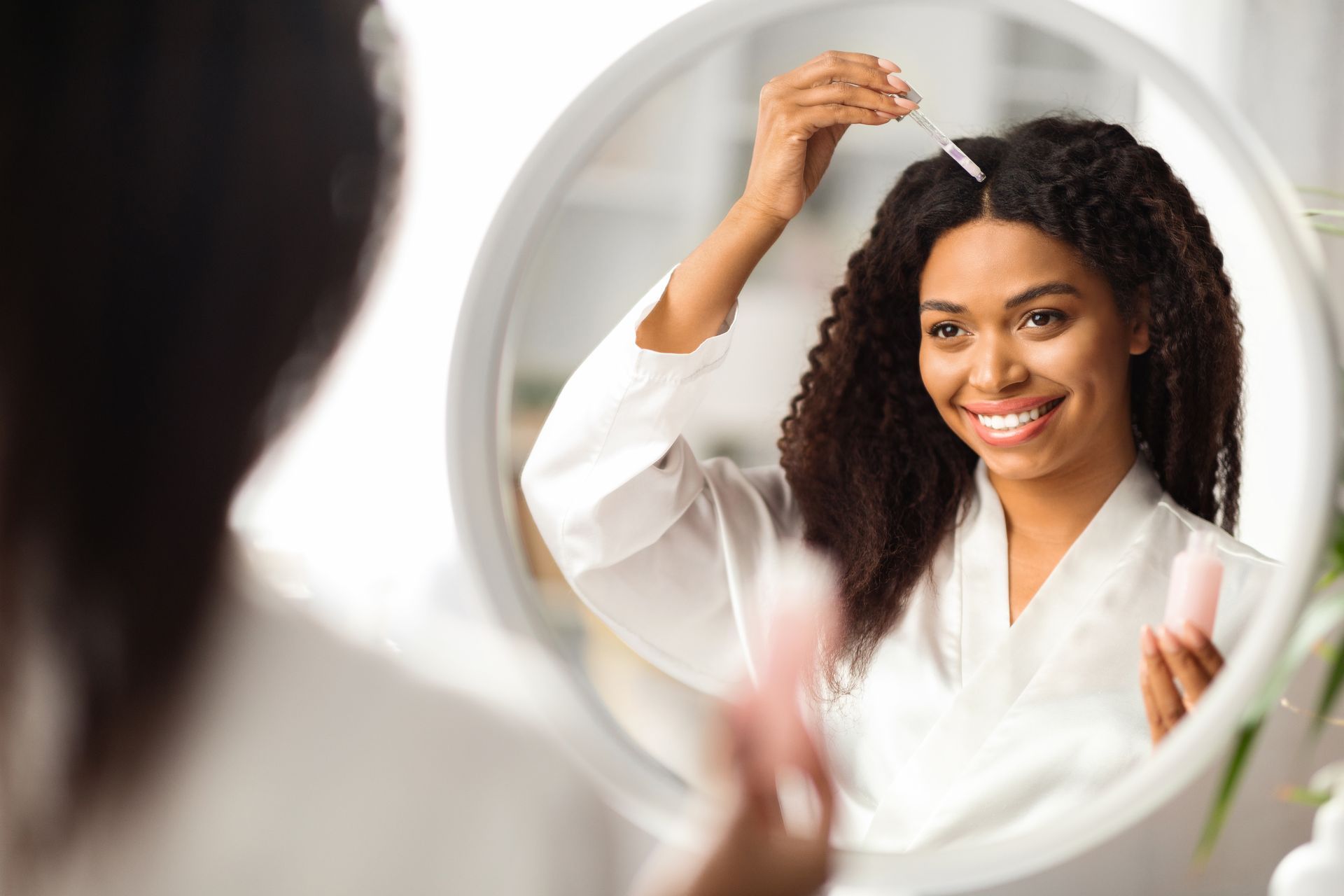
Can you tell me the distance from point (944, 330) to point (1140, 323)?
0.08 metres

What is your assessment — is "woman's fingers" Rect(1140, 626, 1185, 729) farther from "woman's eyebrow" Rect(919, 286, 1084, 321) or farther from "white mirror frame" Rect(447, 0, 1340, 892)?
"woman's eyebrow" Rect(919, 286, 1084, 321)

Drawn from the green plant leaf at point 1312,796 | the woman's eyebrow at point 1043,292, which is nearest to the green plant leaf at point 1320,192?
the woman's eyebrow at point 1043,292

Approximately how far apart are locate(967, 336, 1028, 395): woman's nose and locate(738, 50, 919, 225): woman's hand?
11cm

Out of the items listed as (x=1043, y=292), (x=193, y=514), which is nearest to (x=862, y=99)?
(x=1043, y=292)

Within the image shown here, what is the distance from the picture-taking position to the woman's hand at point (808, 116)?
465mm

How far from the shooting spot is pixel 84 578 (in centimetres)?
34

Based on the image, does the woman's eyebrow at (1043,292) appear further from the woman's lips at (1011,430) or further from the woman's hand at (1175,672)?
the woman's hand at (1175,672)

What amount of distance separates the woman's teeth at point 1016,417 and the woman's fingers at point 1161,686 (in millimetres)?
107

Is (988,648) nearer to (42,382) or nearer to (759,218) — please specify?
(759,218)

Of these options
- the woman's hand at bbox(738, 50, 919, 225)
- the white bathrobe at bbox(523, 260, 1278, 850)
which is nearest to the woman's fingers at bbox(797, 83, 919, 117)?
the woman's hand at bbox(738, 50, 919, 225)

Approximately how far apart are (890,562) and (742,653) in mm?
83

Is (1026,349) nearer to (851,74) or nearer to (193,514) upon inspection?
(851,74)

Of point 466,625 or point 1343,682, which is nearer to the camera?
point 1343,682

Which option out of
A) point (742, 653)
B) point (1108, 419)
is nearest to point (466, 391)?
point (742, 653)
